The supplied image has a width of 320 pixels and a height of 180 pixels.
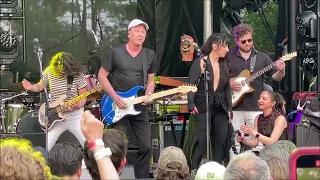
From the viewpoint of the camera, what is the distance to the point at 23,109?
8.63 meters

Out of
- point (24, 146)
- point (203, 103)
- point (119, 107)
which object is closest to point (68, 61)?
point (119, 107)

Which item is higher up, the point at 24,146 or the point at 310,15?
the point at 310,15

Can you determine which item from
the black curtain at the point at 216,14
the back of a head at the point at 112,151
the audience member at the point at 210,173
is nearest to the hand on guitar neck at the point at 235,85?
the black curtain at the point at 216,14

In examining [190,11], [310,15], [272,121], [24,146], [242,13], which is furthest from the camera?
[190,11]

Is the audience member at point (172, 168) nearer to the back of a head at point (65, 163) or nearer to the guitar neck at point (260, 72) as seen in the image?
the back of a head at point (65, 163)

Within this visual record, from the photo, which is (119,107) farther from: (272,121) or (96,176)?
(96,176)

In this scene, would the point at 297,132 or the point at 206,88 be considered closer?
the point at 206,88

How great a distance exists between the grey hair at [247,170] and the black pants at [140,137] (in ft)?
12.7

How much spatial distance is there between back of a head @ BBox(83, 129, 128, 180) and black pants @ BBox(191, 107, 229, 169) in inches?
145

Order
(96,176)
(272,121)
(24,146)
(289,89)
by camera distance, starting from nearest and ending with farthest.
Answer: (24,146), (96,176), (272,121), (289,89)

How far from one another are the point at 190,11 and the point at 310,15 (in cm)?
359

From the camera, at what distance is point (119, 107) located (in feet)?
22.1

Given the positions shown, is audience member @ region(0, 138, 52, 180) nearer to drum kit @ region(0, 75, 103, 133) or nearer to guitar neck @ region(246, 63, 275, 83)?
guitar neck @ region(246, 63, 275, 83)

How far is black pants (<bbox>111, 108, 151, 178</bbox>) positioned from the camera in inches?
266
